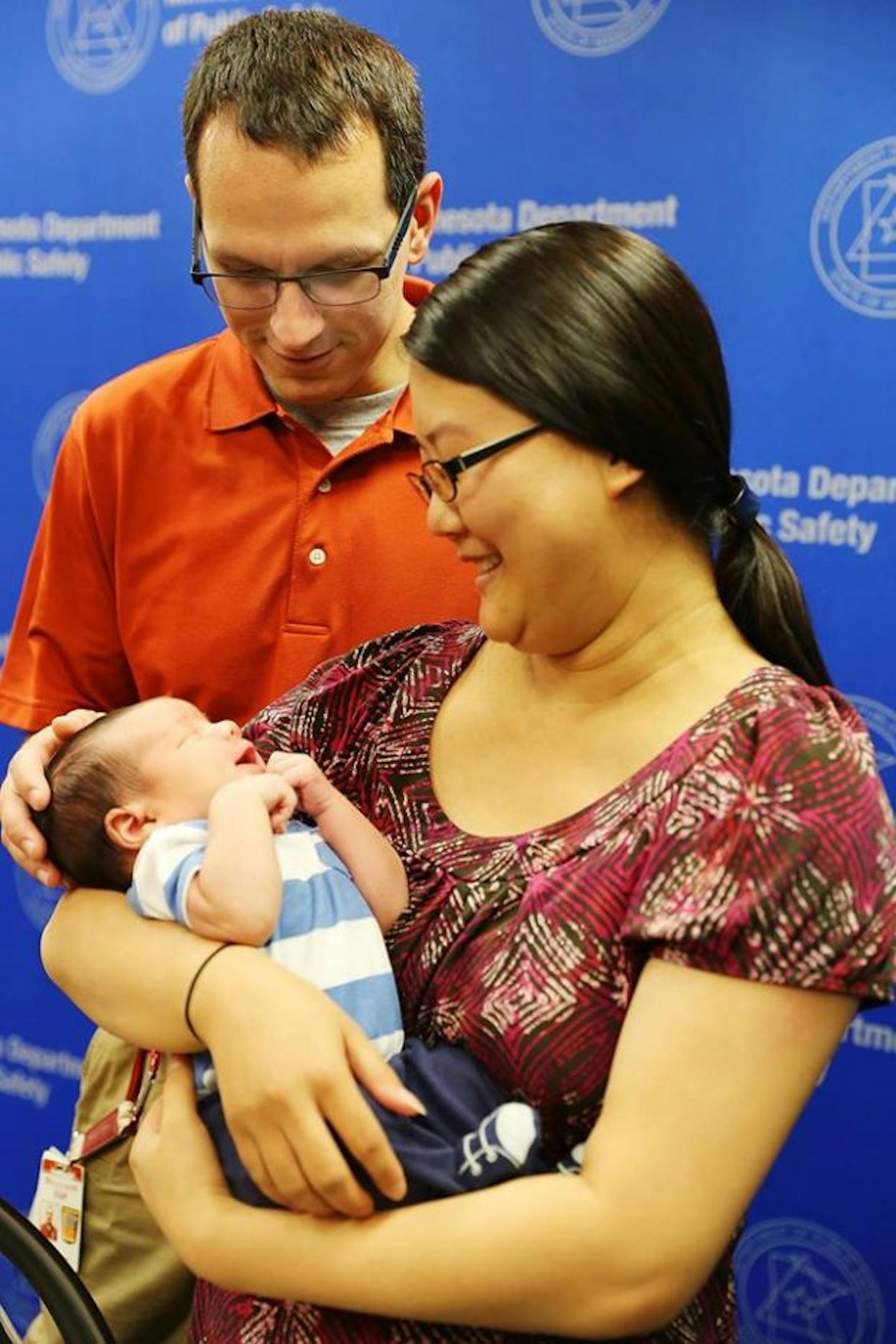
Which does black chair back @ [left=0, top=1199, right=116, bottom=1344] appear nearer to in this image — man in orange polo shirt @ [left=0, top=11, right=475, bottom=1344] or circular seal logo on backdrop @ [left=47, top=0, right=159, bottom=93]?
man in orange polo shirt @ [left=0, top=11, right=475, bottom=1344]

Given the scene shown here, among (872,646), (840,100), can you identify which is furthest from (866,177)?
(872,646)

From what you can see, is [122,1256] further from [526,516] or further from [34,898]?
[34,898]

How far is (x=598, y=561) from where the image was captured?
128 centimetres

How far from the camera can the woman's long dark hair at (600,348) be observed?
3.98 feet

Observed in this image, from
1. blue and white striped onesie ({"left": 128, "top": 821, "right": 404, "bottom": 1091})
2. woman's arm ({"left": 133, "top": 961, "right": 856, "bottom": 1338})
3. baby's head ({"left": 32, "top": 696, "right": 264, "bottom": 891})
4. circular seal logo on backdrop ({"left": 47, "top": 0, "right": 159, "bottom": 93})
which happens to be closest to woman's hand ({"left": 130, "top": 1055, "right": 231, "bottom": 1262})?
blue and white striped onesie ({"left": 128, "top": 821, "right": 404, "bottom": 1091})

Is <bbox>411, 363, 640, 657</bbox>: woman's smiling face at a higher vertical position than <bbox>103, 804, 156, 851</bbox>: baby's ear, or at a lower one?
higher

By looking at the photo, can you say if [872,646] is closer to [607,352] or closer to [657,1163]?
[607,352]

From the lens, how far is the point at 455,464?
4.19 ft

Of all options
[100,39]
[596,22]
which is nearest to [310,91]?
[596,22]

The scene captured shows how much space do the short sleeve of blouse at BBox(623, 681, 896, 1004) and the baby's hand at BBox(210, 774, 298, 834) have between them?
0.40 m

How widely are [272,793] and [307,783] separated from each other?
6cm

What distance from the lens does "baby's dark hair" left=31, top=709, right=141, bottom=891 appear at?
149 cm

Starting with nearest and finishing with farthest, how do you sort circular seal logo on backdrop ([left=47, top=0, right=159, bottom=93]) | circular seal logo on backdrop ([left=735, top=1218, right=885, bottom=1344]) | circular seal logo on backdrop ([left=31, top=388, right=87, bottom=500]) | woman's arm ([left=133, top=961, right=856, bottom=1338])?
1. woman's arm ([left=133, top=961, right=856, bottom=1338])
2. circular seal logo on backdrop ([left=735, top=1218, right=885, bottom=1344])
3. circular seal logo on backdrop ([left=47, top=0, right=159, bottom=93])
4. circular seal logo on backdrop ([left=31, top=388, right=87, bottom=500])

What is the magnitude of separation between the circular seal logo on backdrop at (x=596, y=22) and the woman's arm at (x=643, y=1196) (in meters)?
1.90
